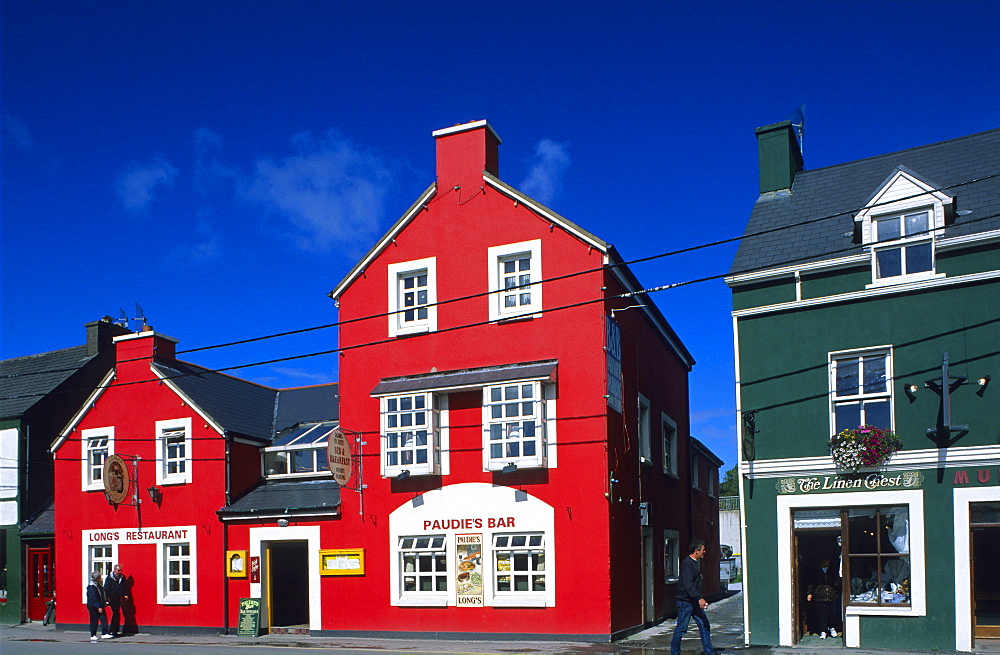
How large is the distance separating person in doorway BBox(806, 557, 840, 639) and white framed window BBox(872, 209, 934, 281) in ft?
19.4

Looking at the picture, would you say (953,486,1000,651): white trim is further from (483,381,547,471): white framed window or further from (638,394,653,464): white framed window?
(638,394,653,464): white framed window

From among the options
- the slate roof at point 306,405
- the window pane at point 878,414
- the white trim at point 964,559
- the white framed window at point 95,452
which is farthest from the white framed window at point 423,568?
the white trim at point 964,559

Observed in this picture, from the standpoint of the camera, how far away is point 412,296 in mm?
23891

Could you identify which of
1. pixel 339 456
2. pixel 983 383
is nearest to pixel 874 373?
pixel 983 383

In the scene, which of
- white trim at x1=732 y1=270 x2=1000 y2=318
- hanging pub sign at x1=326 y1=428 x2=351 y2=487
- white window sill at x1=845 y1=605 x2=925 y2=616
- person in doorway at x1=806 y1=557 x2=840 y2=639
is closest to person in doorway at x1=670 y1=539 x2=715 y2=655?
white window sill at x1=845 y1=605 x2=925 y2=616

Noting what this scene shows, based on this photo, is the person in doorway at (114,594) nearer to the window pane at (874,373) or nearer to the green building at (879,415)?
the green building at (879,415)

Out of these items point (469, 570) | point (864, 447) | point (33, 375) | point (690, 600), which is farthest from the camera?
point (33, 375)

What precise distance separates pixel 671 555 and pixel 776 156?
11.8m

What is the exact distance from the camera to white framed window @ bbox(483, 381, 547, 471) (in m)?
21.1

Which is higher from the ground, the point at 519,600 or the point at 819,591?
the point at 819,591

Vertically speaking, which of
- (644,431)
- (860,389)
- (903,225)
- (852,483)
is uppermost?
(903,225)

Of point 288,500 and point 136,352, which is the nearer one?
point 288,500

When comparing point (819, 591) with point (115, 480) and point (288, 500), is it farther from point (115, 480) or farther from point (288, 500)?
→ point (115, 480)

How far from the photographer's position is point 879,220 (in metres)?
18.1
